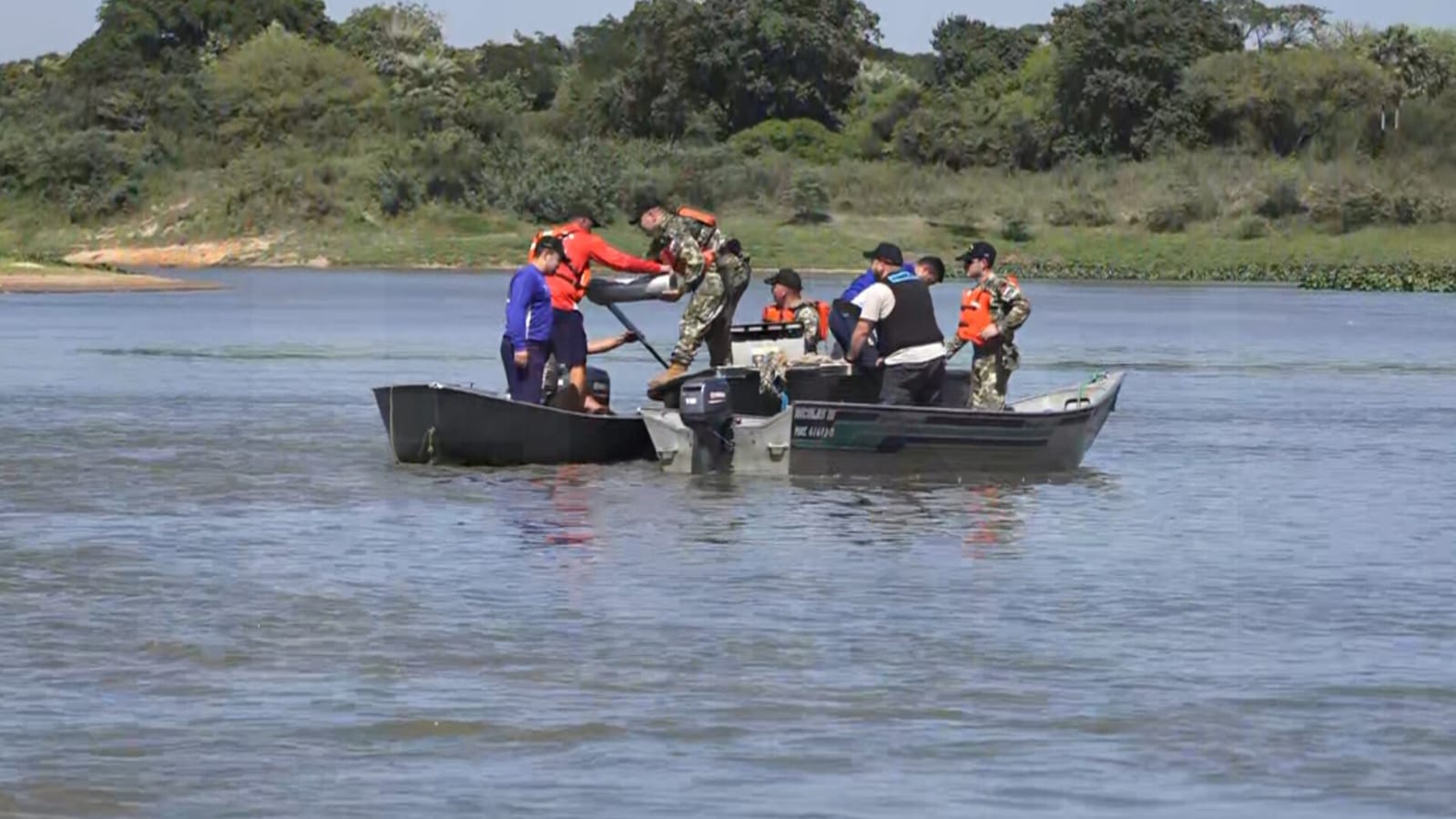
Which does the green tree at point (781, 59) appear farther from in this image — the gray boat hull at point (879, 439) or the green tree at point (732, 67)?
the gray boat hull at point (879, 439)

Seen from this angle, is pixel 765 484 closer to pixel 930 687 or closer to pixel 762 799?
pixel 930 687

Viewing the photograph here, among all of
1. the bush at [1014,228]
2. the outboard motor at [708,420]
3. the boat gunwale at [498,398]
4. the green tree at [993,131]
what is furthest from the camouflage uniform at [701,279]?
the green tree at [993,131]

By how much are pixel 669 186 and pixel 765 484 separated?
215 feet

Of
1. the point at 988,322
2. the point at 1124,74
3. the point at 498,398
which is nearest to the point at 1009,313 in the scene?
the point at 988,322

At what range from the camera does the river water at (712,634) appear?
977cm

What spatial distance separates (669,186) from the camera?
278 feet

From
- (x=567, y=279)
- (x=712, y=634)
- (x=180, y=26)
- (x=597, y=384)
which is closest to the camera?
(x=712, y=634)

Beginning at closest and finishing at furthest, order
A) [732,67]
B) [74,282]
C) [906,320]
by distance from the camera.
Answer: [906,320]
[74,282]
[732,67]

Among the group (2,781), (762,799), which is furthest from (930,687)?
(2,781)

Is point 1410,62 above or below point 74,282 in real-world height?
above

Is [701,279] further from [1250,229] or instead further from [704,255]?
[1250,229]

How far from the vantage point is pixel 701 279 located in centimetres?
2086

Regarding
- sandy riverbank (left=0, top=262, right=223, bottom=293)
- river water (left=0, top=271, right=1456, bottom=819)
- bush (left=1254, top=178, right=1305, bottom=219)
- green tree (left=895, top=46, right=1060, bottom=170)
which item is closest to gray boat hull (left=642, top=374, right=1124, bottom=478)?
river water (left=0, top=271, right=1456, bottom=819)

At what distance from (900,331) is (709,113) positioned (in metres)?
74.5
